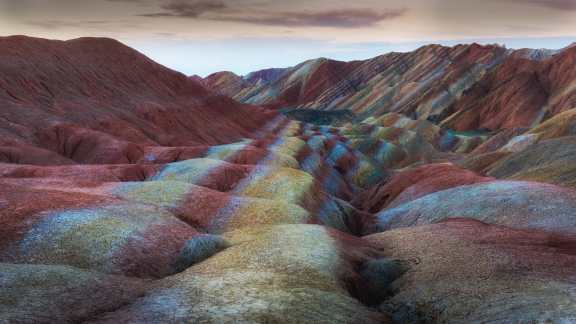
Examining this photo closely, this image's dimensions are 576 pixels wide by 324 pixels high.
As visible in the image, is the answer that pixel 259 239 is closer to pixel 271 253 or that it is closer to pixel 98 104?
pixel 271 253

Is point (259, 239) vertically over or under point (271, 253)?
under

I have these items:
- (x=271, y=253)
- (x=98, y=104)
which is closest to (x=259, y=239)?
(x=271, y=253)

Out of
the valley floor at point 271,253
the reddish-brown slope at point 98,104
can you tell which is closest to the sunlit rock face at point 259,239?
the valley floor at point 271,253

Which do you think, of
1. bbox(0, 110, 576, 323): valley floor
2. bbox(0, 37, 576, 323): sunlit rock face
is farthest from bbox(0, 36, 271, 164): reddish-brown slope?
bbox(0, 110, 576, 323): valley floor

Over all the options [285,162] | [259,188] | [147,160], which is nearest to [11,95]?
[147,160]

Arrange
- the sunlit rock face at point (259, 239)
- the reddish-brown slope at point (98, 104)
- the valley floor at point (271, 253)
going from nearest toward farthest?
1. the valley floor at point (271, 253)
2. the sunlit rock face at point (259, 239)
3. the reddish-brown slope at point (98, 104)

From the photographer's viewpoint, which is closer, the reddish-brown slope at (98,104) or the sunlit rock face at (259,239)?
the sunlit rock face at (259,239)

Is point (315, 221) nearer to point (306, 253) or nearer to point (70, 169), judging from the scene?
point (306, 253)

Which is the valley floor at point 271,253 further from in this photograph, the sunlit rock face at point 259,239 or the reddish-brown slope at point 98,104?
the reddish-brown slope at point 98,104
